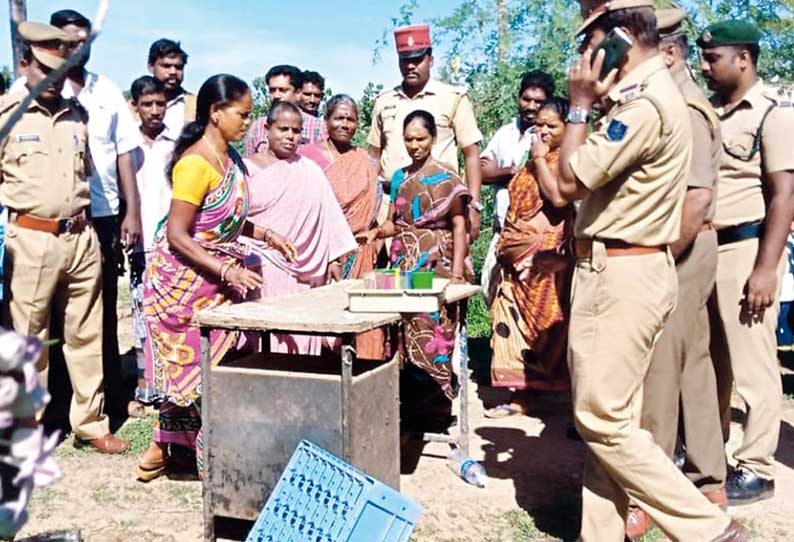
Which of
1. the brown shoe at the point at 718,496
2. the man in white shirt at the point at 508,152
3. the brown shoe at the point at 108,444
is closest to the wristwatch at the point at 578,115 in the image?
the brown shoe at the point at 718,496

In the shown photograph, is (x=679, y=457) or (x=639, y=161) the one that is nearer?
(x=639, y=161)

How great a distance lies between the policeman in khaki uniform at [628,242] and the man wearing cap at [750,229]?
104 cm

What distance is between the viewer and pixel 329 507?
2914 mm

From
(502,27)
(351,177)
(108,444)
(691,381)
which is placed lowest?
(108,444)

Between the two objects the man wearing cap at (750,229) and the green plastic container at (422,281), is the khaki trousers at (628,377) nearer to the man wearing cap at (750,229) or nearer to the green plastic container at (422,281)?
the green plastic container at (422,281)

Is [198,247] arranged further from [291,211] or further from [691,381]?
[691,381]

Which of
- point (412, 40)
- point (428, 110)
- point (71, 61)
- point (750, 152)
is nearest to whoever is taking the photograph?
point (71, 61)

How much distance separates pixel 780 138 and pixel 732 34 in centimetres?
50

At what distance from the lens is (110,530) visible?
365cm

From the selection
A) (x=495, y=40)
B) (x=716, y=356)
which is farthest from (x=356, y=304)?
(x=495, y=40)

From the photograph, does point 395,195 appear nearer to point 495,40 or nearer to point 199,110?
point 199,110

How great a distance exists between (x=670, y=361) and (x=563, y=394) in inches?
99.0

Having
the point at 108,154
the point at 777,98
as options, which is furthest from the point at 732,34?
the point at 108,154

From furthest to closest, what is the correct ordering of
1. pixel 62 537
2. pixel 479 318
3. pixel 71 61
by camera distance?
1. pixel 479 318
2. pixel 62 537
3. pixel 71 61
